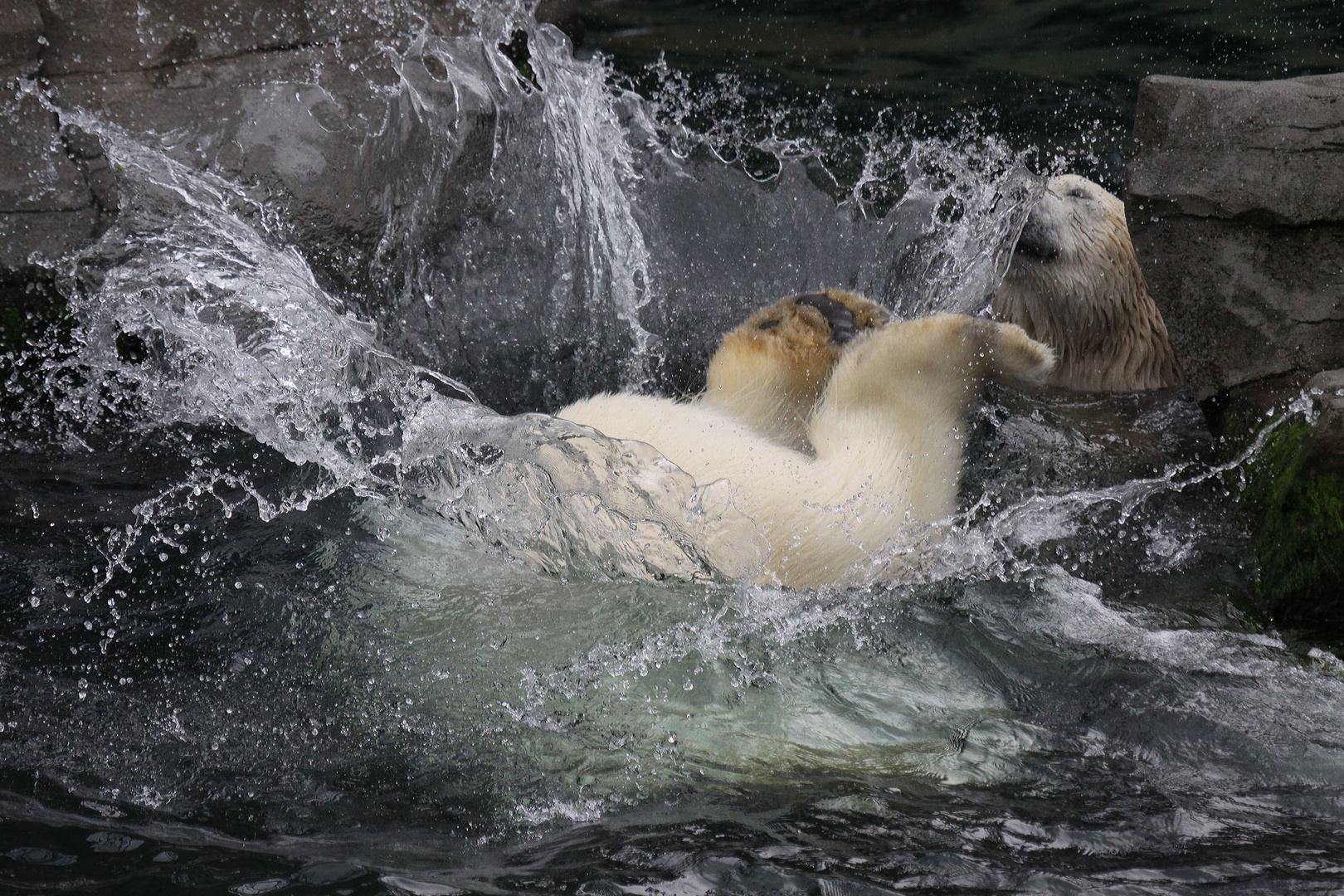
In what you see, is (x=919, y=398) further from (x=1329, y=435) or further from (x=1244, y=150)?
(x=1244, y=150)

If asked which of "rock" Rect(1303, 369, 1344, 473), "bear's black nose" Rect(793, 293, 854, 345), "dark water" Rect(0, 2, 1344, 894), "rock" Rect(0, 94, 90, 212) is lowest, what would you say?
"dark water" Rect(0, 2, 1344, 894)

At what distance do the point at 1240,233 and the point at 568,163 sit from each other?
286 centimetres

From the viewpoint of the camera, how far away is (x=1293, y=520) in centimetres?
321

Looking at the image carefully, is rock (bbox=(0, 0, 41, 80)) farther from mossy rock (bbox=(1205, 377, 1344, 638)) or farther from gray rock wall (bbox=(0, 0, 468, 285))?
mossy rock (bbox=(1205, 377, 1344, 638))

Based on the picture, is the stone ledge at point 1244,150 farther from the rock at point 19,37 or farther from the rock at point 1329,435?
the rock at point 19,37

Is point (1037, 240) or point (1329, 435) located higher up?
point (1037, 240)

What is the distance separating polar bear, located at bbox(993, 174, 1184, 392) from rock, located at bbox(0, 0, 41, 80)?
3910 millimetres

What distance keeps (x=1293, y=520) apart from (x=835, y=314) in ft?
4.66

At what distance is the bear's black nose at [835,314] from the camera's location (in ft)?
11.4

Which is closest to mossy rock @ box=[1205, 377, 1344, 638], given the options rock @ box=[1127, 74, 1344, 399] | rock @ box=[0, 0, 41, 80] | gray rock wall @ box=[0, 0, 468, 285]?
rock @ box=[1127, 74, 1344, 399]

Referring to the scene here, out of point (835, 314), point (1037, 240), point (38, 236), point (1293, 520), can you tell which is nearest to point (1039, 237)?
point (1037, 240)

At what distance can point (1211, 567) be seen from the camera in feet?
11.2

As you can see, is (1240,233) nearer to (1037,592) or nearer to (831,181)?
(1037,592)

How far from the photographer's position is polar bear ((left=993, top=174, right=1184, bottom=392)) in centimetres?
384
